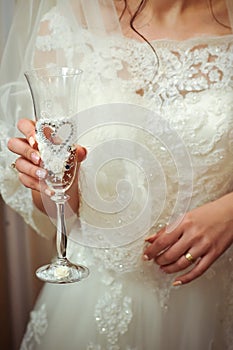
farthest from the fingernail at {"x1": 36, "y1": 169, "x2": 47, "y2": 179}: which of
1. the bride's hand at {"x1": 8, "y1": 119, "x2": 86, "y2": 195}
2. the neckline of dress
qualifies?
the neckline of dress

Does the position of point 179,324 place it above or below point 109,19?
below

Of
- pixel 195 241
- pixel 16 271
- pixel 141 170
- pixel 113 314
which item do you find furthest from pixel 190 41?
pixel 16 271

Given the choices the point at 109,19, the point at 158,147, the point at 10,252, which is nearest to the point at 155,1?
the point at 109,19

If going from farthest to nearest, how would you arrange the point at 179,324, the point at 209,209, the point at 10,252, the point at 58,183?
1. the point at 10,252
2. the point at 179,324
3. the point at 209,209
4. the point at 58,183

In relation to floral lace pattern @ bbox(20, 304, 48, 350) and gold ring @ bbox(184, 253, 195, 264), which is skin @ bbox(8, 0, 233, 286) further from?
floral lace pattern @ bbox(20, 304, 48, 350)

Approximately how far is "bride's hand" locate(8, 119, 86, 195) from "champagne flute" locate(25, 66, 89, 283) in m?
0.04

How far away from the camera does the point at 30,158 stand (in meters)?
0.95

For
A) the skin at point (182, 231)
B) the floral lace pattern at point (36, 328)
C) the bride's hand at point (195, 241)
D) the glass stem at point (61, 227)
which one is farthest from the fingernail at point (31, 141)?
the floral lace pattern at point (36, 328)

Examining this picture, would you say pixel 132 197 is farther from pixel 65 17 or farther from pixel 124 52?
pixel 65 17

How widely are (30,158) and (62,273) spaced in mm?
196

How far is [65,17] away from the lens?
46.3 inches

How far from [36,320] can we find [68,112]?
1.70ft

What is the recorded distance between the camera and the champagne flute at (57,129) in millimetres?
861

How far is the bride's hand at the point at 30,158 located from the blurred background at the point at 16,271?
0.64 metres
